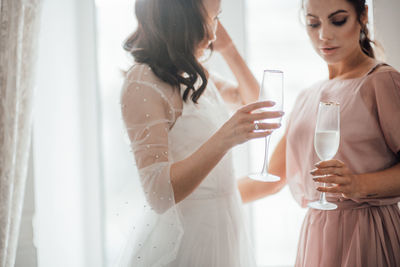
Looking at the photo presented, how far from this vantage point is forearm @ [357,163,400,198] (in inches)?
41.8

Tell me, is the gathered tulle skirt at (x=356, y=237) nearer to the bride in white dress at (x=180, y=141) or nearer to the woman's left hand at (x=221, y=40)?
Result: the bride in white dress at (x=180, y=141)

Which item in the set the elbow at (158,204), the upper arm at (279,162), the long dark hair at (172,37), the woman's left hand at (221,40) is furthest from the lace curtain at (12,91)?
the upper arm at (279,162)

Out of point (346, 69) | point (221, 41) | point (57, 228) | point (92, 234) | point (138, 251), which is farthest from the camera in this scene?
point (92, 234)

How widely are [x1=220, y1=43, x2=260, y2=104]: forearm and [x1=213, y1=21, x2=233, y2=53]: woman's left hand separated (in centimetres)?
1

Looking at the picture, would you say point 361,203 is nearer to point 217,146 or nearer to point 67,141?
point 217,146

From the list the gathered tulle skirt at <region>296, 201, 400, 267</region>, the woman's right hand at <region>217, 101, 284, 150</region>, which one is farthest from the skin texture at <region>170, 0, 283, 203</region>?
the gathered tulle skirt at <region>296, 201, 400, 267</region>

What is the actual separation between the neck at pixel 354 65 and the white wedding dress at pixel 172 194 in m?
0.45

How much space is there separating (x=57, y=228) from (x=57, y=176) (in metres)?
0.26

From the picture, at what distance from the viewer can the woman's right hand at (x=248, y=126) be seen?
0.97 meters

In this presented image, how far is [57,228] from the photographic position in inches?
71.5

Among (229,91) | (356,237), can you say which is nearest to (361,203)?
(356,237)

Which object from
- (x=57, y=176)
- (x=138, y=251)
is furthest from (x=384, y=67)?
(x=57, y=176)

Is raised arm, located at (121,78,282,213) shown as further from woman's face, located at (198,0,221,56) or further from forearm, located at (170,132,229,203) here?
woman's face, located at (198,0,221,56)

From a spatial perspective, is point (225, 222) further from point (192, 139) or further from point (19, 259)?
point (19, 259)
